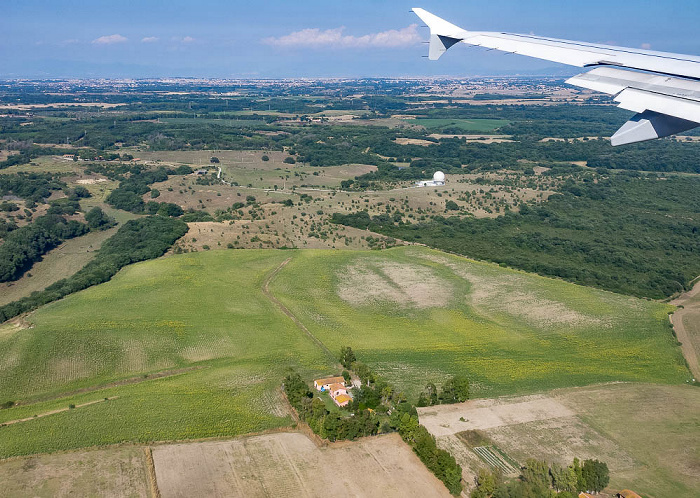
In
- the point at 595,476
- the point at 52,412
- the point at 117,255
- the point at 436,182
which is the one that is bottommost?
the point at 52,412

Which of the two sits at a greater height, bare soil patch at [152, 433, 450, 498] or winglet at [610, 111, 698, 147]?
winglet at [610, 111, 698, 147]

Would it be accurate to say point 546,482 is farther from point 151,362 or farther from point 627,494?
point 151,362

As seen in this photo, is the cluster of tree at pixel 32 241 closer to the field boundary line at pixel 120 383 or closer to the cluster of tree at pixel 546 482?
the field boundary line at pixel 120 383

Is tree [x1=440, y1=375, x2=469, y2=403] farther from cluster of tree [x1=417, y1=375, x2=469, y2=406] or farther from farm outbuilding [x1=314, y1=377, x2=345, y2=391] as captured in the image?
farm outbuilding [x1=314, y1=377, x2=345, y2=391]

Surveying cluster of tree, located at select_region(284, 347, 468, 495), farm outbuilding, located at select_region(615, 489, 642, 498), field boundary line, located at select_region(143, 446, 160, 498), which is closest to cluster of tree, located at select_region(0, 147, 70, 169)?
field boundary line, located at select_region(143, 446, 160, 498)

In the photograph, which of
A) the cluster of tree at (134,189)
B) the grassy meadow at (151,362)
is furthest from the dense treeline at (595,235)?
the cluster of tree at (134,189)

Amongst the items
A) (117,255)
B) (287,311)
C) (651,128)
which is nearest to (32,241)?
(117,255)
